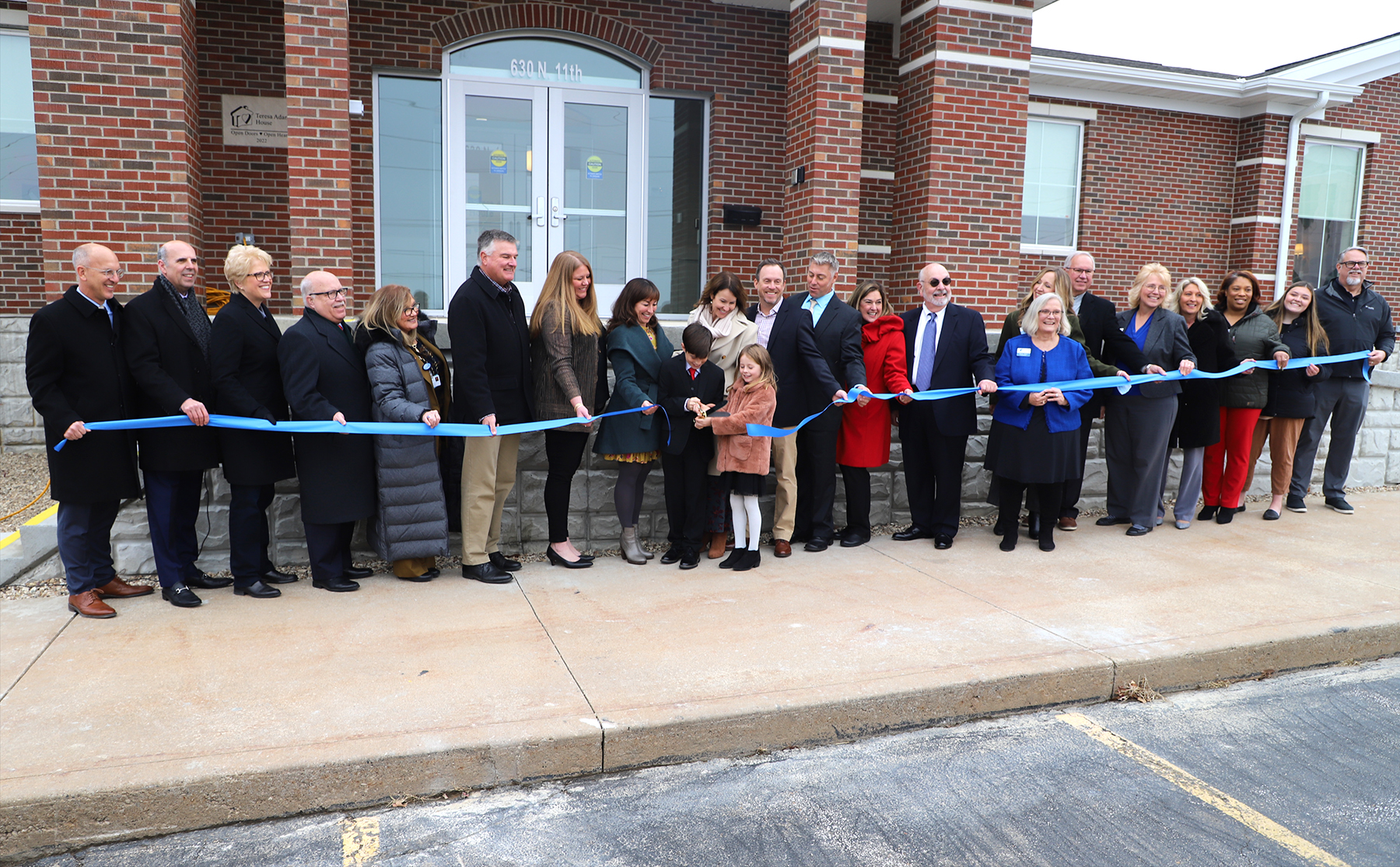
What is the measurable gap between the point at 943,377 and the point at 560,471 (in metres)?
2.78

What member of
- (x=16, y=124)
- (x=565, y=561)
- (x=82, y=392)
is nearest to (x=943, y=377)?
(x=565, y=561)

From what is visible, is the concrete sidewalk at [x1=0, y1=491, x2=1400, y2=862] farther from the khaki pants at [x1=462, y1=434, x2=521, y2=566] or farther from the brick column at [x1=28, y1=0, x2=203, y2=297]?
the brick column at [x1=28, y1=0, x2=203, y2=297]

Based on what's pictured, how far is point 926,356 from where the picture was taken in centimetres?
666

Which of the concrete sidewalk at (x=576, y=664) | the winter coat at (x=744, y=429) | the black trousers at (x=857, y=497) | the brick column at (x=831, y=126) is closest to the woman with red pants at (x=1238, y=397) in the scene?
the concrete sidewalk at (x=576, y=664)

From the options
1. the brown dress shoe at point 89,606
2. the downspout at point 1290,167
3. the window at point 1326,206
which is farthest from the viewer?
the window at point 1326,206

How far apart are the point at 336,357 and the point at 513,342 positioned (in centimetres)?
100

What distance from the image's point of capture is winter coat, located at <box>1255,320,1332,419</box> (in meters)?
7.45

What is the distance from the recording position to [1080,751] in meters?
3.79

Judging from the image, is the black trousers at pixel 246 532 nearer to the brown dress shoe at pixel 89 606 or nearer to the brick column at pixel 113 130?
the brown dress shoe at pixel 89 606

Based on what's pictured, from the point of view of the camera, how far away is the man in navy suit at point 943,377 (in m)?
6.53

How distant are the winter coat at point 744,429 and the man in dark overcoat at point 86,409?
130 inches

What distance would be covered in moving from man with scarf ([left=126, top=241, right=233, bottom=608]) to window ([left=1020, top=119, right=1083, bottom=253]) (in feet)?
37.2

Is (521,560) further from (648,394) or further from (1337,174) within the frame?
(1337,174)

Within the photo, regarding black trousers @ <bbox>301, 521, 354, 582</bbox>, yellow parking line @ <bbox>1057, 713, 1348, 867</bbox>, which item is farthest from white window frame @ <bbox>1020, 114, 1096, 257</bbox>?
black trousers @ <bbox>301, 521, 354, 582</bbox>
